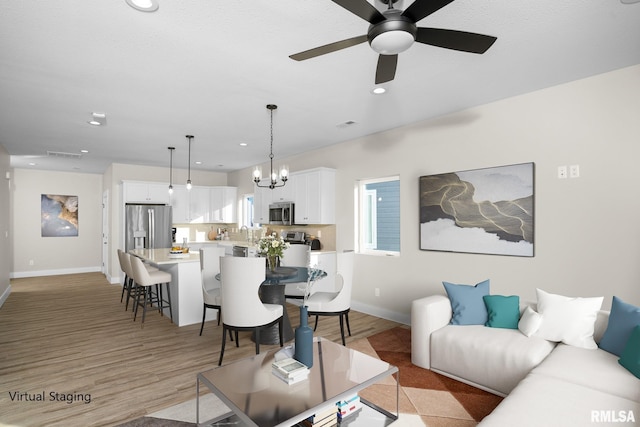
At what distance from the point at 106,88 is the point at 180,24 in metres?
1.53

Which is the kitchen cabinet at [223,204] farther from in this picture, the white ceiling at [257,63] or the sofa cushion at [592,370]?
the sofa cushion at [592,370]

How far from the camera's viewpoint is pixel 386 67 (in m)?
2.10

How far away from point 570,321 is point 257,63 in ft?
10.4

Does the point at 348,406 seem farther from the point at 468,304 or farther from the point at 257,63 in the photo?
the point at 257,63

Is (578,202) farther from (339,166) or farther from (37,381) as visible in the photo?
(37,381)

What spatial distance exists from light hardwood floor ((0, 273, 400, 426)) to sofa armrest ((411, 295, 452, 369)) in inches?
42.6

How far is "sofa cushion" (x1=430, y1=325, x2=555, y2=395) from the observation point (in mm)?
2537

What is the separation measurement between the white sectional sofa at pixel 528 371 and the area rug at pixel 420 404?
0.13 metres

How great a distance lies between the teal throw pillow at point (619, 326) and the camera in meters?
2.35

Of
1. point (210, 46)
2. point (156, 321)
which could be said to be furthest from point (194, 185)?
point (210, 46)

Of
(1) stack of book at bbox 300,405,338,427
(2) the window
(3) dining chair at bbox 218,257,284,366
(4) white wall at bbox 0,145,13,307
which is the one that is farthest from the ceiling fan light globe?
(4) white wall at bbox 0,145,13,307

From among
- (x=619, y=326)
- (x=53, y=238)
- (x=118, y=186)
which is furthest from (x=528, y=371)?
(x=53, y=238)

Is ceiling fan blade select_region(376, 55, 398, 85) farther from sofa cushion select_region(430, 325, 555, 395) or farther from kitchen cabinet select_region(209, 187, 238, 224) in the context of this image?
kitchen cabinet select_region(209, 187, 238, 224)

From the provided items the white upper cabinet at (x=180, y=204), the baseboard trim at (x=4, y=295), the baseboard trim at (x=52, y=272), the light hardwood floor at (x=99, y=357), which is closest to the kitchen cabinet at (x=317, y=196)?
the light hardwood floor at (x=99, y=357)
